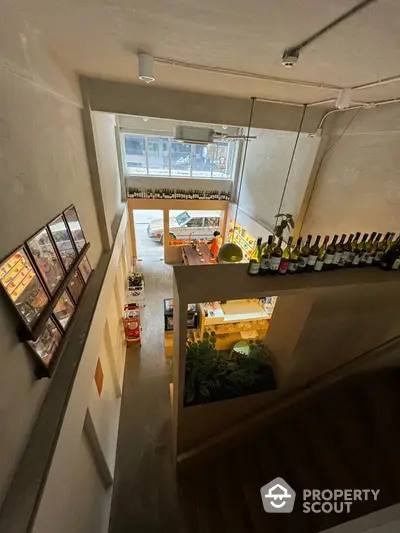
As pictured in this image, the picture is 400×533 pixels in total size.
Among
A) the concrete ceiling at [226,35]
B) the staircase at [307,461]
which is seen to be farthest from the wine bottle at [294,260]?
the staircase at [307,461]

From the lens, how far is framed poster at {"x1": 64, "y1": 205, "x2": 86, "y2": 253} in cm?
207

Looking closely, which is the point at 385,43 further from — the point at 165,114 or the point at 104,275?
the point at 104,275

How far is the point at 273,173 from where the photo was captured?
468 cm

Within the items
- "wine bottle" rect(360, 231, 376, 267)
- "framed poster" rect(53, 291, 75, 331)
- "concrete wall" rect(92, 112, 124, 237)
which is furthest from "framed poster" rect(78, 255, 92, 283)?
"wine bottle" rect(360, 231, 376, 267)

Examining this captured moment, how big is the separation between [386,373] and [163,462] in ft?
9.46

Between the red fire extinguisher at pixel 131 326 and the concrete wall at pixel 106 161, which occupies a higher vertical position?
the concrete wall at pixel 106 161

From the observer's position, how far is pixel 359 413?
2201 millimetres

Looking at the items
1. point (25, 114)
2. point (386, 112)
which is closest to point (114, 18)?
point (25, 114)

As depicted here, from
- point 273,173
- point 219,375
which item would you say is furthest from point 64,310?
point 273,173

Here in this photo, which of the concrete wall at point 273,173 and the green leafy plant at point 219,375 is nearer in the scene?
the green leafy plant at point 219,375

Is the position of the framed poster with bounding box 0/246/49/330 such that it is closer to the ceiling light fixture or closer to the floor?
the ceiling light fixture

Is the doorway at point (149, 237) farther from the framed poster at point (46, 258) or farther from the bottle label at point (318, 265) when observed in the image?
the bottle label at point (318, 265)

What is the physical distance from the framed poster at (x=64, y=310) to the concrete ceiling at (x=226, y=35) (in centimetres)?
179

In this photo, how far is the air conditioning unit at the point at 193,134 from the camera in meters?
4.54
